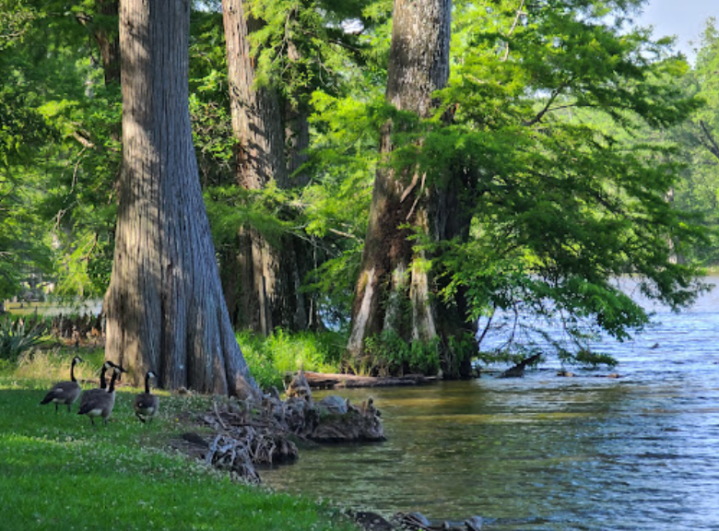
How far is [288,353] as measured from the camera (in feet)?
80.9

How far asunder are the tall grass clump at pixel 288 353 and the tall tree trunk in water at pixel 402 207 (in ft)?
3.38

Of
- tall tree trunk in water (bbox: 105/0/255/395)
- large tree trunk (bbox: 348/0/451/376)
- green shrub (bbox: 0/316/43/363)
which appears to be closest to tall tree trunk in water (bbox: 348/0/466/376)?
large tree trunk (bbox: 348/0/451/376)

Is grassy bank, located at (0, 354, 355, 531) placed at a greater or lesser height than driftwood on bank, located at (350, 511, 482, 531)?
greater

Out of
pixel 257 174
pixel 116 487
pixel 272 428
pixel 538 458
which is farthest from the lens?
pixel 257 174

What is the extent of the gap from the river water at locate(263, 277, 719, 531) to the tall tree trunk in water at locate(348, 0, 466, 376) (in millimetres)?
2264

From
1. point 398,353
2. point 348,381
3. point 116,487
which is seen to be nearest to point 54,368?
point 348,381

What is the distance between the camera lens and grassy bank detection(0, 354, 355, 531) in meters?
8.27

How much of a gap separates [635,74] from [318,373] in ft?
34.2

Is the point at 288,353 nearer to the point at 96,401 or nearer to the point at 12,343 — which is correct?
the point at 12,343

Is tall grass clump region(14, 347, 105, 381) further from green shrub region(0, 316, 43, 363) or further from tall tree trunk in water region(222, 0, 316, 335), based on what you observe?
tall tree trunk in water region(222, 0, 316, 335)

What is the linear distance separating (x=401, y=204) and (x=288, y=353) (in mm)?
4583

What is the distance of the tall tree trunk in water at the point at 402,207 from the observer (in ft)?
80.8

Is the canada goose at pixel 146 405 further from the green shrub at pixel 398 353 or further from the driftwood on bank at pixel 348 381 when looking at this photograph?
the green shrub at pixel 398 353

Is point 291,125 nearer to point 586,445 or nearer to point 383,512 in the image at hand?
point 586,445
